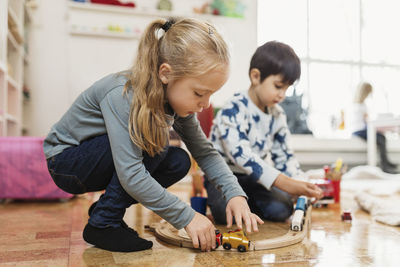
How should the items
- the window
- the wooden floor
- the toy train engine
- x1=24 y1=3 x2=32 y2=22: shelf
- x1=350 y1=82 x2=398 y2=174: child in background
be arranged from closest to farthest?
the wooden floor → the toy train engine → x1=24 y1=3 x2=32 y2=22: shelf → x1=350 y1=82 x2=398 y2=174: child in background → the window

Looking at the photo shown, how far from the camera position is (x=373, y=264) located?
0.73 metres

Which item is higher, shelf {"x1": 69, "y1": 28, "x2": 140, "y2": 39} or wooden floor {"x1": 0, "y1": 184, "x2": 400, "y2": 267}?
shelf {"x1": 69, "y1": 28, "x2": 140, "y2": 39}

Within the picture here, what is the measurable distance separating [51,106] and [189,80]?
7.53 feet

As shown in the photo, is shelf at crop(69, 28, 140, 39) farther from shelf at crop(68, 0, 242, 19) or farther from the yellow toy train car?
the yellow toy train car

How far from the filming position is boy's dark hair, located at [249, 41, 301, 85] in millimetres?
1207

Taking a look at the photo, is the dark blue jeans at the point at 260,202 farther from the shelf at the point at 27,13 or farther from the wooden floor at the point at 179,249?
the shelf at the point at 27,13

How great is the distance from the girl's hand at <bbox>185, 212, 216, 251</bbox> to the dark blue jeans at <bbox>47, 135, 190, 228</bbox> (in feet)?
0.53

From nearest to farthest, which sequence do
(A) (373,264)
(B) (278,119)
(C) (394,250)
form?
(A) (373,264) → (C) (394,250) → (B) (278,119)

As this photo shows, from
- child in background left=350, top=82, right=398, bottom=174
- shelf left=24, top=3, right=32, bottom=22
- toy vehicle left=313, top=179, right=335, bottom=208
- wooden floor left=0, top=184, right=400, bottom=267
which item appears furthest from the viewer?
child in background left=350, top=82, right=398, bottom=174

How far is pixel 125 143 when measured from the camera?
0.76 metres

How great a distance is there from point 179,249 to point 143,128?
0.29 metres

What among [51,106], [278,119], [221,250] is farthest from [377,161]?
[221,250]

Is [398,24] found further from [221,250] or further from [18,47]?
[221,250]

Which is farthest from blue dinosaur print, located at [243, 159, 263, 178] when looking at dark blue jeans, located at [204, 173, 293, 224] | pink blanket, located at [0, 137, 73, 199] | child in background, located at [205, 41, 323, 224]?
pink blanket, located at [0, 137, 73, 199]
